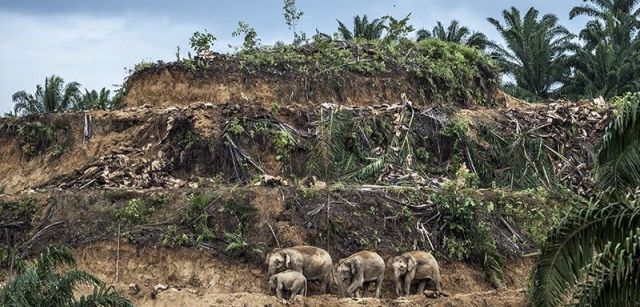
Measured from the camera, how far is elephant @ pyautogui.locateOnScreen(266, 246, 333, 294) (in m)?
17.3

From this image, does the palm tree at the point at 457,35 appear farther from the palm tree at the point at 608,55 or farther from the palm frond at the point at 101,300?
the palm frond at the point at 101,300

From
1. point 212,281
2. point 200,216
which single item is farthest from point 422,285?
point 200,216

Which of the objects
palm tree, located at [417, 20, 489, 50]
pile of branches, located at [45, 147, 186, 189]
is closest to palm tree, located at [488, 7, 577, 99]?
palm tree, located at [417, 20, 489, 50]

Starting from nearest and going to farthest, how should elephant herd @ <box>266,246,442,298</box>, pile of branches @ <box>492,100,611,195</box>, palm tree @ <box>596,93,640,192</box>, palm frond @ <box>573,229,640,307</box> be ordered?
palm frond @ <box>573,229,640,307</box>
palm tree @ <box>596,93,640,192</box>
elephant herd @ <box>266,246,442,298</box>
pile of branches @ <box>492,100,611,195</box>

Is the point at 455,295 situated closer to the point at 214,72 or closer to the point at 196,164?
the point at 196,164

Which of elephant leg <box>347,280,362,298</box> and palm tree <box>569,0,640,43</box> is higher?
palm tree <box>569,0,640,43</box>

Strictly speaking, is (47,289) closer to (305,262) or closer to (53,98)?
(305,262)

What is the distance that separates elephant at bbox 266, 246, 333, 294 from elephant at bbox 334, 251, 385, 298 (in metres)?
0.22

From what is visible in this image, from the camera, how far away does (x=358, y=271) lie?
17.7 m

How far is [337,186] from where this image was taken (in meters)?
20.3

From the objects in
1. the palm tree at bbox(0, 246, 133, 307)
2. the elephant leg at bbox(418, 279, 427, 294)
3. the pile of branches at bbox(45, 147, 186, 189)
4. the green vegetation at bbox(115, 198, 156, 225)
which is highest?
the pile of branches at bbox(45, 147, 186, 189)

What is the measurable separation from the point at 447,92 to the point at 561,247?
1543 cm

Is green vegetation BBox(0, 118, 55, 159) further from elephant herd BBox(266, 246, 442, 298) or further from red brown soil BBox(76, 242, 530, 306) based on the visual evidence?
elephant herd BBox(266, 246, 442, 298)

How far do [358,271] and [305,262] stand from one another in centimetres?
91
